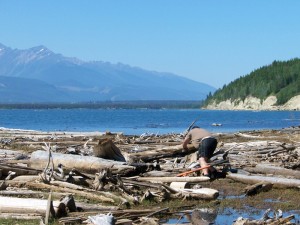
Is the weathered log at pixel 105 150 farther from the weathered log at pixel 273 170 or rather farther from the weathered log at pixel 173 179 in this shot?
the weathered log at pixel 273 170

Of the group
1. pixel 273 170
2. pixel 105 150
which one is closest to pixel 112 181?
pixel 105 150

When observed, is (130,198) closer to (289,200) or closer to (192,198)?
(192,198)

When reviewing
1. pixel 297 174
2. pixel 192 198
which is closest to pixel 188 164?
pixel 297 174

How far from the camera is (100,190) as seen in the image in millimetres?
16359

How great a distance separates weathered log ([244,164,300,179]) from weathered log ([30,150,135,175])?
4.19m

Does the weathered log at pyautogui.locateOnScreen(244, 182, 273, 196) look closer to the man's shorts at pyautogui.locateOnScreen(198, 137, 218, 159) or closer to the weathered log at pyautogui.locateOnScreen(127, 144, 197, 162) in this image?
the man's shorts at pyautogui.locateOnScreen(198, 137, 218, 159)

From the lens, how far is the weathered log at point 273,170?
64.8ft

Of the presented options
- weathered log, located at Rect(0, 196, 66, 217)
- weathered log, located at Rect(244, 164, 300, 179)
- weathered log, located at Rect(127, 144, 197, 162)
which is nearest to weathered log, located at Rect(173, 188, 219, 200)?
weathered log, located at Rect(0, 196, 66, 217)

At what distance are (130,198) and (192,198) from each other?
5.27ft

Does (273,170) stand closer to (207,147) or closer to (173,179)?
(207,147)

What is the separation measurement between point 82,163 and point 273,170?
5.80 meters

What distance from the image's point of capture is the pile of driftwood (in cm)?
1343

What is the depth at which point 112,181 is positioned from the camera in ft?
55.7

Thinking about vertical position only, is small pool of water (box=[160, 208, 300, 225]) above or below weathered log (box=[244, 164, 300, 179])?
below
